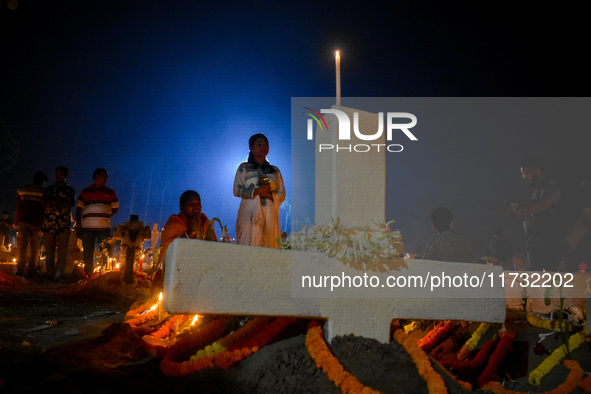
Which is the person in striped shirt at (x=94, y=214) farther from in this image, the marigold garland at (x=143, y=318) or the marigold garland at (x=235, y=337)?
the marigold garland at (x=235, y=337)

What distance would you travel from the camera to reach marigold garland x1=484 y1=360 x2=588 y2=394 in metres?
2.98

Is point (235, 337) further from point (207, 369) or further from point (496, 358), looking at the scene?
point (496, 358)

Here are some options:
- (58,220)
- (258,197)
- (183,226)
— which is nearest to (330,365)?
(258,197)

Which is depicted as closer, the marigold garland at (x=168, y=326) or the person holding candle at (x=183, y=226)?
the marigold garland at (x=168, y=326)

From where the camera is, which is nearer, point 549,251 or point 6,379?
point 6,379

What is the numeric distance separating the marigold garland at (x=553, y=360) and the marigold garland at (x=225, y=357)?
2105 mm

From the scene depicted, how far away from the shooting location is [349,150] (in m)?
3.44

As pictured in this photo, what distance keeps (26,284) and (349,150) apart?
21.6 feet

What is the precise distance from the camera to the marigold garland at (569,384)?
9.77 ft

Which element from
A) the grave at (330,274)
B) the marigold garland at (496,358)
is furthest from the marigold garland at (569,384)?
the grave at (330,274)

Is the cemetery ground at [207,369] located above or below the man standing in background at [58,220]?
below

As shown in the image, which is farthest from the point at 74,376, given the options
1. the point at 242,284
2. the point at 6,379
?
the point at 242,284

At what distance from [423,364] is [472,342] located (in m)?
1.50

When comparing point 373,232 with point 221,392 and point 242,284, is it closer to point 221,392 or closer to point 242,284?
point 242,284
